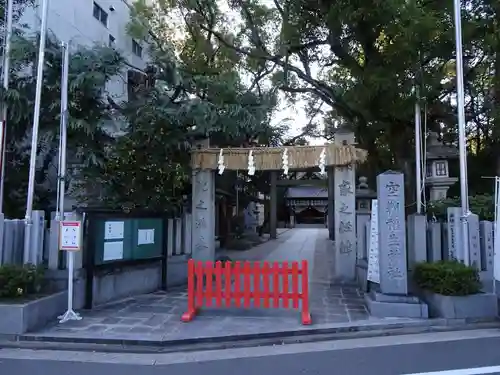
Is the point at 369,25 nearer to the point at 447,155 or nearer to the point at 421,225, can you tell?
the point at 421,225

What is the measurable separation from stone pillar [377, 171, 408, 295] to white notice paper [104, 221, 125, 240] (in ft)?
17.2

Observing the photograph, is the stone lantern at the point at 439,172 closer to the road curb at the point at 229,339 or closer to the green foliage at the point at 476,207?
the green foliage at the point at 476,207

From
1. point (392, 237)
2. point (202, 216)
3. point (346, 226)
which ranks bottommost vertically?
point (392, 237)

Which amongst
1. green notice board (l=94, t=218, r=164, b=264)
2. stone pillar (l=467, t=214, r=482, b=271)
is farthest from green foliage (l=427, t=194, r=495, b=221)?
green notice board (l=94, t=218, r=164, b=264)

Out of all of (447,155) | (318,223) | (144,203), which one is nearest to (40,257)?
(144,203)

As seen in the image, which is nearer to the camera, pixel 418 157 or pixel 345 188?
pixel 418 157

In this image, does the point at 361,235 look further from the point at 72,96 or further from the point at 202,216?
the point at 72,96

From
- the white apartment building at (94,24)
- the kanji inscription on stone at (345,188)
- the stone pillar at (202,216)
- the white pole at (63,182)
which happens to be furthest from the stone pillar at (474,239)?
the white apartment building at (94,24)

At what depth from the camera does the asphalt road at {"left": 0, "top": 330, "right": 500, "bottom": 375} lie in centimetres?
496

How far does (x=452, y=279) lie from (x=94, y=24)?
15.3 m

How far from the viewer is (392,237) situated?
743 cm

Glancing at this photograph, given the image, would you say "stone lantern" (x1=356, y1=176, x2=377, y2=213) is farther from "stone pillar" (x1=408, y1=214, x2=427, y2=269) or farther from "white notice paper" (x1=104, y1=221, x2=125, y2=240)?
"white notice paper" (x1=104, y1=221, x2=125, y2=240)

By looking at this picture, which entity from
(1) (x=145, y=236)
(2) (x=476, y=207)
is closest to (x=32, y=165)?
(1) (x=145, y=236)

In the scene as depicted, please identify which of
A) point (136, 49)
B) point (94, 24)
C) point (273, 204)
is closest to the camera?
point (94, 24)
